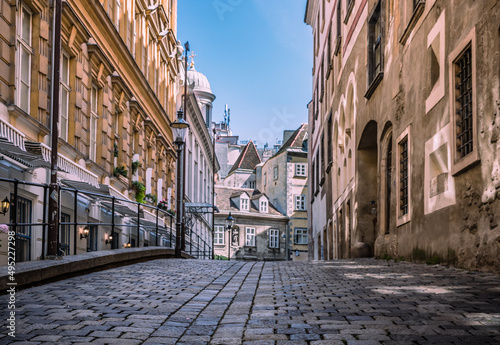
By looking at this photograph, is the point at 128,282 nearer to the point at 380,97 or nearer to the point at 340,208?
the point at 380,97

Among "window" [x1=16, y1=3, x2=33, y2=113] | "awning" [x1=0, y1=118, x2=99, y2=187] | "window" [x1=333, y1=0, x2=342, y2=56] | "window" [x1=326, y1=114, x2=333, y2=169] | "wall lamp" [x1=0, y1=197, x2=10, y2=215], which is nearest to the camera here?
"wall lamp" [x1=0, y1=197, x2=10, y2=215]

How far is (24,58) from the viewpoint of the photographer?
578 inches

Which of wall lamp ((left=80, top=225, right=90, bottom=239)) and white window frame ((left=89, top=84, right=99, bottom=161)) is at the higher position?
white window frame ((left=89, top=84, right=99, bottom=161))

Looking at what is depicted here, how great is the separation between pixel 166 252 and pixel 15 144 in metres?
7.30

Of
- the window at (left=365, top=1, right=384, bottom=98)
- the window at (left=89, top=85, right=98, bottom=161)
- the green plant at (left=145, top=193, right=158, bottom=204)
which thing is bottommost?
the green plant at (left=145, top=193, right=158, bottom=204)

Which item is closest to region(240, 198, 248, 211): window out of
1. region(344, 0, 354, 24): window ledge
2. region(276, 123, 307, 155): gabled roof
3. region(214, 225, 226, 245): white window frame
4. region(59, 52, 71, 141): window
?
region(214, 225, 226, 245): white window frame

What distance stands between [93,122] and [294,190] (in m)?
53.9

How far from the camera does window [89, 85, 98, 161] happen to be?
67.6 ft

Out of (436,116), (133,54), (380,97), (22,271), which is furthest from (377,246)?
(133,54)

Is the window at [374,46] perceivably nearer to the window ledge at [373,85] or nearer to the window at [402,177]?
the window ledge at [373,85]

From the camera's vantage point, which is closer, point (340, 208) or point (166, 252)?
point (166, 252)

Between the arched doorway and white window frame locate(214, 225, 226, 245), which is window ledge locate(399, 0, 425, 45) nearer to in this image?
the arched doorway

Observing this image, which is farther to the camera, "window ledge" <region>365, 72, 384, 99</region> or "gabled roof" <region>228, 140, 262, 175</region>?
"gabled roof" <region>228, 140, 262, 175</region>

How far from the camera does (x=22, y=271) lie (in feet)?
27.8
